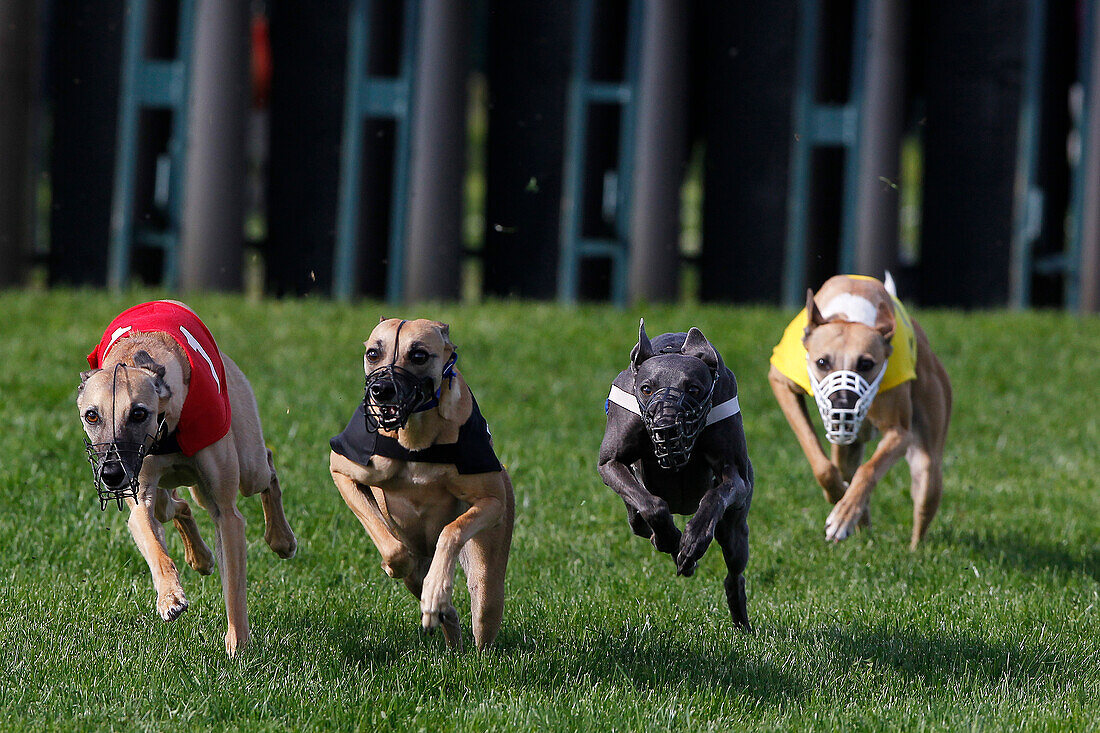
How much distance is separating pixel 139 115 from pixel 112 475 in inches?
404

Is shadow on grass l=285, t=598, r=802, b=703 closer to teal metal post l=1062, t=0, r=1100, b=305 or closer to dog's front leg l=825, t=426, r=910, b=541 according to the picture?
dog's front leg l=825, t=426, r=910, b=541

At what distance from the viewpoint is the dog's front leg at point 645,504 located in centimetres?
468

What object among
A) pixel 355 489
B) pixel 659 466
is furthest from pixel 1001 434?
pixel 355 489

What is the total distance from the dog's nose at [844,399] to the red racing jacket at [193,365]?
2565 millimetres

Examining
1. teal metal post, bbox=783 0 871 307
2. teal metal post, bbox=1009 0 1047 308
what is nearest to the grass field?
teal metal post, bbox=783 0 871 307

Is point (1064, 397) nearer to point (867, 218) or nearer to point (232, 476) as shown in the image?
point (867, 218)

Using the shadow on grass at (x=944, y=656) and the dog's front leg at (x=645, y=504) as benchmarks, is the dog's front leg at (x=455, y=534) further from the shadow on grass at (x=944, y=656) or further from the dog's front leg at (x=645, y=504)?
the shadow on grass at (x=944, y=656)

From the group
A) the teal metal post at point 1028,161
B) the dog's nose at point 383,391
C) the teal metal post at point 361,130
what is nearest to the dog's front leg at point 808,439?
the dog's nose at point 383,391

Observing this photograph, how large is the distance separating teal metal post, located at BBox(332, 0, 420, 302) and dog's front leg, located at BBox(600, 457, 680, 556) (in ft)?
29.2

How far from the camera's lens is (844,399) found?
5.69 meters

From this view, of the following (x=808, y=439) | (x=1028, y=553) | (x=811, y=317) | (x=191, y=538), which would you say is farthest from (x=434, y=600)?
(x=1028, y=553)

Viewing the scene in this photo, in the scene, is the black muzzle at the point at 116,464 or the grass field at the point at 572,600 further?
the grass field at the point at 572,600

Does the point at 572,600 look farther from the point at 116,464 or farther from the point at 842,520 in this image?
the point at 116,464

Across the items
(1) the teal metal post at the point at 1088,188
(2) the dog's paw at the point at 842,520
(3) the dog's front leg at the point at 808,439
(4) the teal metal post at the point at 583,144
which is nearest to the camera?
(2) the dog's paw at the point at 842,520
